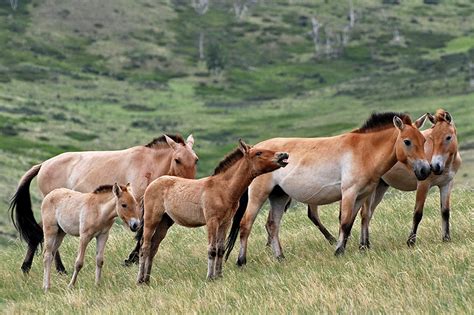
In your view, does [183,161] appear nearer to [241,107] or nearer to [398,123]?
[398,123]

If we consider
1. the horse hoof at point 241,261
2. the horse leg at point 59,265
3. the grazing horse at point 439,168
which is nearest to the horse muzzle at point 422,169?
the grazing horse at point 439,168

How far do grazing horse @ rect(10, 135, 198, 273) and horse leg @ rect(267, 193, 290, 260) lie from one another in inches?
66.3

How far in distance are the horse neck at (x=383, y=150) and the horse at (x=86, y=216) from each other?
3980 millimetres

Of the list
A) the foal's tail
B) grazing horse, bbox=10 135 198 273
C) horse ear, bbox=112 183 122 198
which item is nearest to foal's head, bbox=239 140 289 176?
horse ear, bbox=112 183 122 198

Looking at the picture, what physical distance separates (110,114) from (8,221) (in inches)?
2191

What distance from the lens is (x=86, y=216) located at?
43.7 feet

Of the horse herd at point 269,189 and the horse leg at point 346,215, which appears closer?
the horse herd at point 269,189

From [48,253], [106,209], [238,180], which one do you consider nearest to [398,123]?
[238,180]

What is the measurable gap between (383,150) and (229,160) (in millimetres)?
2514

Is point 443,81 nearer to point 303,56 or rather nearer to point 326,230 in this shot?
point 303,56

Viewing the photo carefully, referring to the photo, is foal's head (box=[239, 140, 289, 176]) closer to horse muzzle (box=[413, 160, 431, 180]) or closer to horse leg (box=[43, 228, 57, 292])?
horse muzzle (box=[413, 160, 431, 180])

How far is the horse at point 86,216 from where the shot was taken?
12.9 m

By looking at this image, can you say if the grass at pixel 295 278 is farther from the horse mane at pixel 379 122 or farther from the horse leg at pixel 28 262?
the horse mane at pixel 379 122

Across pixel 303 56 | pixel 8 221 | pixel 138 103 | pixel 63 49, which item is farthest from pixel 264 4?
pixel 8 221
